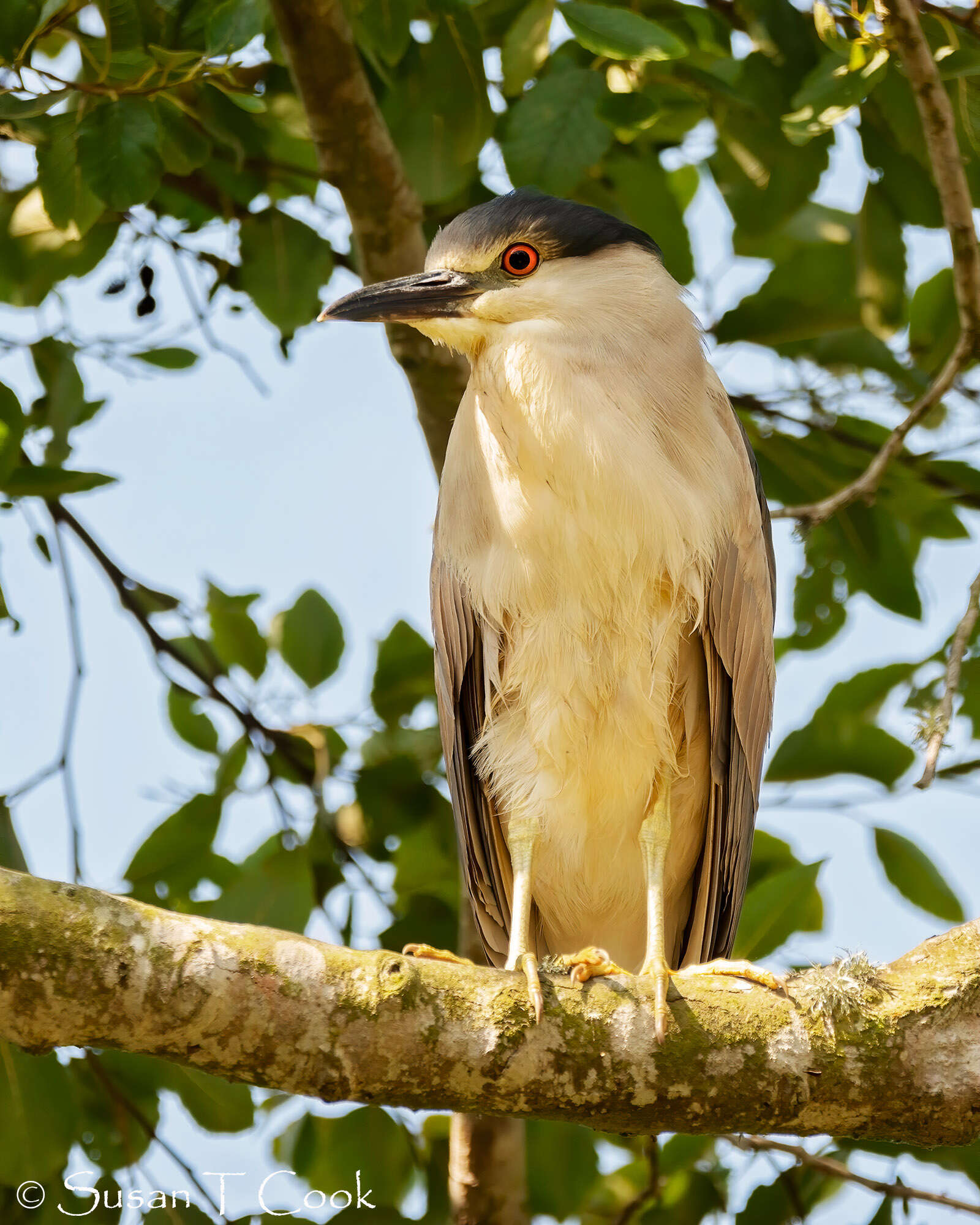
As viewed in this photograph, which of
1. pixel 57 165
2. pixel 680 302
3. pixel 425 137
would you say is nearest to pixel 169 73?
pixel 57 165

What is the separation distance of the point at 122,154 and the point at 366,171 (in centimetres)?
68

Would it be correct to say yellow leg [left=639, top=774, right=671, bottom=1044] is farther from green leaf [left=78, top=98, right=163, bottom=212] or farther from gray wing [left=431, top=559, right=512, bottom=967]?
green leaf [left=78, top=98, right=163, bottom=212]

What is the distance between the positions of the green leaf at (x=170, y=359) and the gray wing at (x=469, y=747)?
0.86 m

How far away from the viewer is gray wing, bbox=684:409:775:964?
2.72 m

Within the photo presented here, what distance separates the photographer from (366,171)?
281 centimetres

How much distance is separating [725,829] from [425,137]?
68.1 inches

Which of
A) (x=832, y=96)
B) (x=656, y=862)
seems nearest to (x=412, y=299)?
(x=832, y=96)

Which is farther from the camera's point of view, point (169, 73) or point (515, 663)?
point (515, 663)

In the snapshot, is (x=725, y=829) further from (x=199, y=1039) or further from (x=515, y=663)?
(x=199, y=1039)

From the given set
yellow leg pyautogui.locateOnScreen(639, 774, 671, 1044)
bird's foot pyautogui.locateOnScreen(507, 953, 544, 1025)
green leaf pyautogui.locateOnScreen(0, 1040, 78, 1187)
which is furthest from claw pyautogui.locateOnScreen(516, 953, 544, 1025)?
green leaf pyautogui.locateOnScreen(0, 1040, 78, 1187)

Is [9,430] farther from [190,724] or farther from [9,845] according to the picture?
[190,724]

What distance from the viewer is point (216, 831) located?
9.99 feet

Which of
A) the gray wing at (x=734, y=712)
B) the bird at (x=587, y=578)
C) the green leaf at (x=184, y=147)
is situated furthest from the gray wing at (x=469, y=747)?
the green leaf at (x=184, y=147)

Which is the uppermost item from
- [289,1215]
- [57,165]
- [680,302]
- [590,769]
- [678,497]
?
[57,165]
